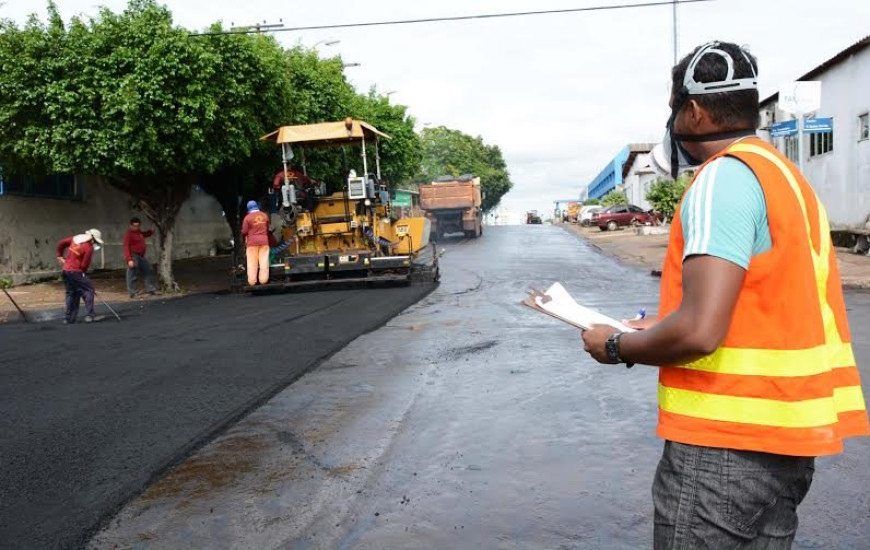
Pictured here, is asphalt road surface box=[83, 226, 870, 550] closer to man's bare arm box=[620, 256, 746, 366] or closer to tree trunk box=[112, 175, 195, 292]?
man's bare arm box=[620, 256, 746, 366]

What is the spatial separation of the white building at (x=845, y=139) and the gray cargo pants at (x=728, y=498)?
20.9 m

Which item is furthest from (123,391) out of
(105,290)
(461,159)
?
(461,159)

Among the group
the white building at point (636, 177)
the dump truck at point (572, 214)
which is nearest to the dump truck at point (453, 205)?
the white building at point (636, 177)

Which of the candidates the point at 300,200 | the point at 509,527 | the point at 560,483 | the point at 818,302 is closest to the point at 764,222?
the point at 818,302

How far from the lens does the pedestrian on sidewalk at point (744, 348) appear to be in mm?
1730

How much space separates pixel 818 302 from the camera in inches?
70.1

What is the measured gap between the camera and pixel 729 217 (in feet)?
5.63

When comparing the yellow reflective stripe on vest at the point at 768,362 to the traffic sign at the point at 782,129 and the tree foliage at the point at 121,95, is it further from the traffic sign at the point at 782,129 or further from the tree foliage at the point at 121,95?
the traffic sign at the point at 782,129

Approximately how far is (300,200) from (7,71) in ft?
19.0

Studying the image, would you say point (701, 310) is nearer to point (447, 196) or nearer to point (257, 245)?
point (257, 245)

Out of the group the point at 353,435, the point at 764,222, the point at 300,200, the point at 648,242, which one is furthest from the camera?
the point at 648,242

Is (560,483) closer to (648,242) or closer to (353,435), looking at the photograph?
(353,435)

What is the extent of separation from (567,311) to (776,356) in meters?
0.58

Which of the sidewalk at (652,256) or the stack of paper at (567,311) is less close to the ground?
the stack of paper at (567,311)
